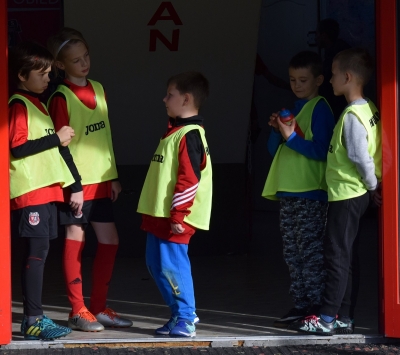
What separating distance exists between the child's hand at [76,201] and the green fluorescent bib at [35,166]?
137mm

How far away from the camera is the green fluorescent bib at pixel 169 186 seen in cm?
497

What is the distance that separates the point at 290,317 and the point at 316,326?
0.35 m

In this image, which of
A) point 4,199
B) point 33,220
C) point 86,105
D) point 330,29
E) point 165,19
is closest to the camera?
point 4,199

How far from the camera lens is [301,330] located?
5113mm

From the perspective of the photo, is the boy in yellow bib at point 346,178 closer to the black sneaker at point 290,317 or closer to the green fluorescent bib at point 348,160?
the green fluorescent bib at point 348,160

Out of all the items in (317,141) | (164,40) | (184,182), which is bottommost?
(184,182)

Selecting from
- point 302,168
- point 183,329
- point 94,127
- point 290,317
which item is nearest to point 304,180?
point 302,168

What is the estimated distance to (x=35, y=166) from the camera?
4895 millimetres

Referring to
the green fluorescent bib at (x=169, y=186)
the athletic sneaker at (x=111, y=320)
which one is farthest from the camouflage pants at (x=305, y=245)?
the athletic sneaker at (x=111, y=320)

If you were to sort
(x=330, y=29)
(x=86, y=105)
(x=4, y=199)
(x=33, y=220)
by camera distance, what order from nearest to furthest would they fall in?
1. (x=4, y=199)
2. (x=33, y=220)
3. (x=86, y=105)
4. (x=330, y=29)

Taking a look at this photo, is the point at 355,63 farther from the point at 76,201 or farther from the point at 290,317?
the point at 76,201

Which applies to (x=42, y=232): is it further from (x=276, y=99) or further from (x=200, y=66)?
(x=276, y=99)

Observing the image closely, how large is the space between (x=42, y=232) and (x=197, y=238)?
10.9ft

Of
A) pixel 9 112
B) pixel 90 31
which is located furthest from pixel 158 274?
pixel 90 31
